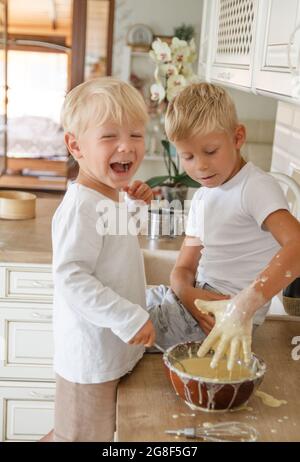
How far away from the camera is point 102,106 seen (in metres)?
1.21

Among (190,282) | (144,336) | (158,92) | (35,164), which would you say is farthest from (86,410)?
(35,164)

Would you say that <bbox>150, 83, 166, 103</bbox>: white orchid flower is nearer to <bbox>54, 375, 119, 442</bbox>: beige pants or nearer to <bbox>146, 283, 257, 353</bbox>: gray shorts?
<bbox>146, 283, 257, 353</bbox>: gray shorts

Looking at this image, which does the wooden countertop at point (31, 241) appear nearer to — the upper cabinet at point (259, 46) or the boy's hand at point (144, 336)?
the upper cabinet at point (259, 46)

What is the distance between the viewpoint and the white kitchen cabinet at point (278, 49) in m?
1.15

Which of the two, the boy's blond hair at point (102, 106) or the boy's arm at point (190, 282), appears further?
the boy's arm at point (190, 282)

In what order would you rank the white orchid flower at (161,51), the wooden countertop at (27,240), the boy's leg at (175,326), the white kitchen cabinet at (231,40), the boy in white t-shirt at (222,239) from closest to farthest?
the boy in white t-shirt at (222,239)
the boy's leg at (175,326)
the white kitchen cabinet at (231,40)
the wooden countertop at (27,240)
the white orchid flower at (161,51)

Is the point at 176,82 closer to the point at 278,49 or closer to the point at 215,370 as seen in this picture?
the point at 278,49

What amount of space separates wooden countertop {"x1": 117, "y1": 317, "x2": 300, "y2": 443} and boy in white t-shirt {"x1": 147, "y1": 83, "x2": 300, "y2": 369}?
0.09m

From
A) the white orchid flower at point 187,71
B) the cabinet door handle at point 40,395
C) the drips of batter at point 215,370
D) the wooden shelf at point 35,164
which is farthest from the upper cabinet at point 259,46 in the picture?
the wooden shelf at point 35,164

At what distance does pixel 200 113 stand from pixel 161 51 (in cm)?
121

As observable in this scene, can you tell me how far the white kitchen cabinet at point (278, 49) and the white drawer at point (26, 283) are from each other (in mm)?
993

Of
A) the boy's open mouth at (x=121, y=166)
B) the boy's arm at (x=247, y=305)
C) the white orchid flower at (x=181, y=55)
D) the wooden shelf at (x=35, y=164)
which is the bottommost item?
the wooden shelf at (x=35, y=164)

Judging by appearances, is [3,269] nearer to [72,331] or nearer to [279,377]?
[72,331]

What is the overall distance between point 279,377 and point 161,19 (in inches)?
179
